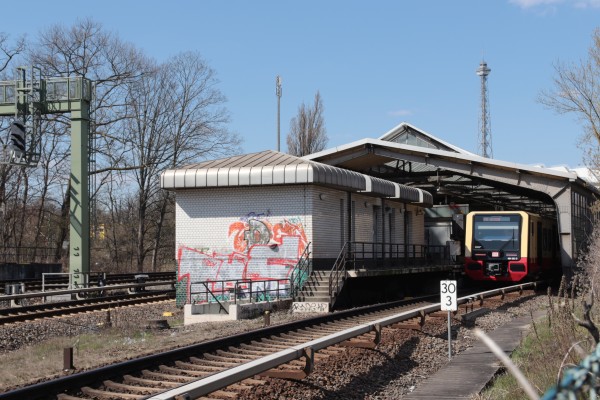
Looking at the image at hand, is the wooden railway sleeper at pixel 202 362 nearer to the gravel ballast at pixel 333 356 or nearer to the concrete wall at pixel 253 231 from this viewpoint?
the gravel ballast at pixel 333 356

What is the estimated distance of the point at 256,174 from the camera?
81.2 ft

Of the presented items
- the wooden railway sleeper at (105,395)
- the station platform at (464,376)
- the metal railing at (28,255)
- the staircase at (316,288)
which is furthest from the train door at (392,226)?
the wooden railway sleeper at (105,395)

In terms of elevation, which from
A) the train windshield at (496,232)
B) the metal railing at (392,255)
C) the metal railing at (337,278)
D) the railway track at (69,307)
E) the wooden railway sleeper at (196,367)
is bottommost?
the railway track at (69,307)

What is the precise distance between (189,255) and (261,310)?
18.9 ft

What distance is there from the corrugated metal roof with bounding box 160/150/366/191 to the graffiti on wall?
1398mm

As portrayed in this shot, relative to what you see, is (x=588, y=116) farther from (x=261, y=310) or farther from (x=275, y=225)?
(x=261, y=310)

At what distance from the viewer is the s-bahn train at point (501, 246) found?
31.6m

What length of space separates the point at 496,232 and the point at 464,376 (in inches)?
875

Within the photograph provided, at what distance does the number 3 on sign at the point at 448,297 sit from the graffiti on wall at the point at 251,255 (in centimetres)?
1109

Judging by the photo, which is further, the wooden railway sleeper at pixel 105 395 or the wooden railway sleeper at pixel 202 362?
the wooden railway sleeper at pixel 202 362

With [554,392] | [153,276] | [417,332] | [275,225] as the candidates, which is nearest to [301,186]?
[275,225]

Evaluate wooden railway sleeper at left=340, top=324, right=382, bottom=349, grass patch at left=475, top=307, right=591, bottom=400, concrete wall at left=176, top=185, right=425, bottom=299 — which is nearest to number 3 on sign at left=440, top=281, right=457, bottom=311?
wooden railway sleeper at left=340, top=324, right=382, bottom=349

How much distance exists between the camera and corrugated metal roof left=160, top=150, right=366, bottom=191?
24.3 m

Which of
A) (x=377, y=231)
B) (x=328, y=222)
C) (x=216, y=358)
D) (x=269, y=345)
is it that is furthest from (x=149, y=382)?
(x=377, y=231)
